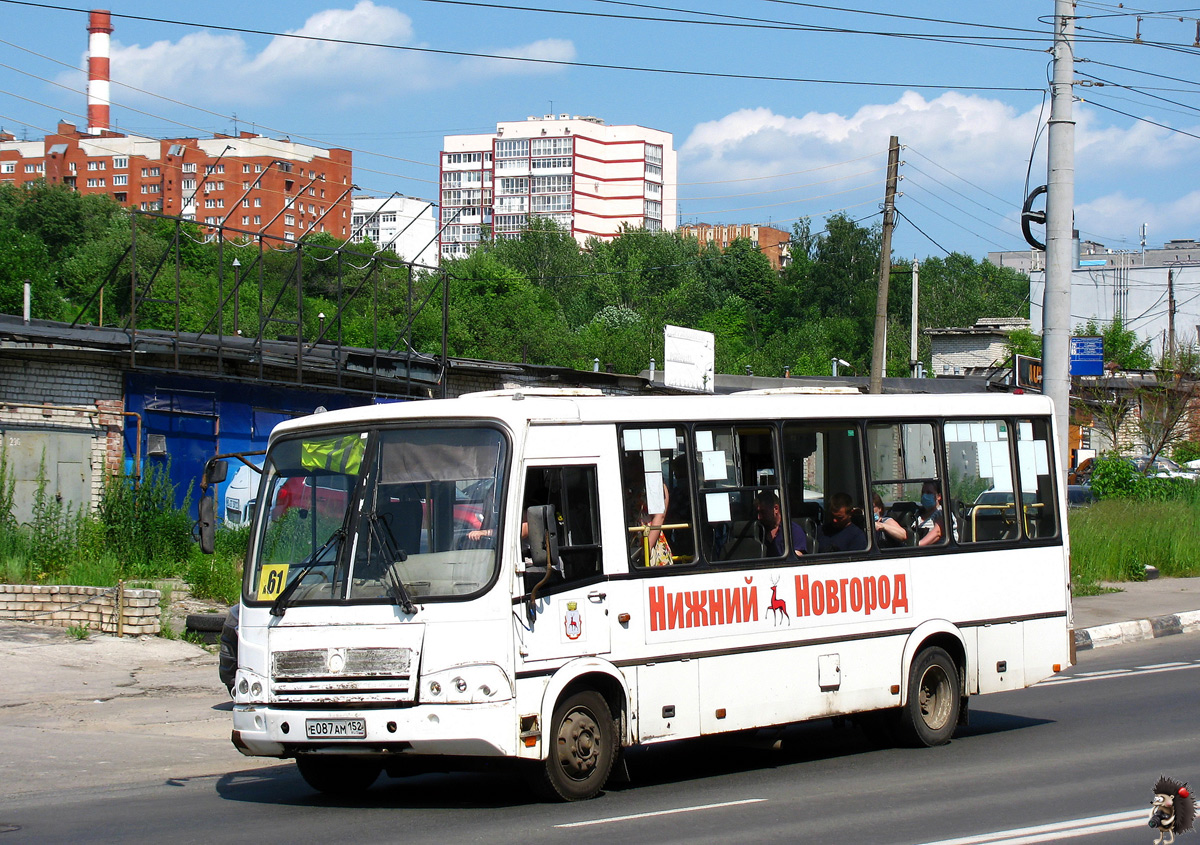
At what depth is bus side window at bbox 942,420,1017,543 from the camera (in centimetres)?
1060

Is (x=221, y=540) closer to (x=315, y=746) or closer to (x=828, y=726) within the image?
(x=828, y=726)

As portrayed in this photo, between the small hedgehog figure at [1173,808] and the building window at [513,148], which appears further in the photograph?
the building window at [513,148]

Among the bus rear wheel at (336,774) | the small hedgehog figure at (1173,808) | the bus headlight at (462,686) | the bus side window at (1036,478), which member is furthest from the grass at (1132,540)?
the small hedgehog figure at (1173,808)

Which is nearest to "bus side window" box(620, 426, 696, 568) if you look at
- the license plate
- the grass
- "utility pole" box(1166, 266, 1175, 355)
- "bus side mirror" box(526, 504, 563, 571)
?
"bus side mirror" box(526, 504, 563, 571)

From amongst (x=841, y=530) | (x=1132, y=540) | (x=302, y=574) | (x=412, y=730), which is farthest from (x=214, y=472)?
(x=1132, y=540)

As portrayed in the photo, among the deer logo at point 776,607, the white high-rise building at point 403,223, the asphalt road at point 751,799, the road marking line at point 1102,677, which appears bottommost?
the asphalt road at point 751,799

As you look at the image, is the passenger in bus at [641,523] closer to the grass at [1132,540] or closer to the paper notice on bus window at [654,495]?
the paper notice on bus window at [654,495]

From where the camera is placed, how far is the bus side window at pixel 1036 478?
11.1m

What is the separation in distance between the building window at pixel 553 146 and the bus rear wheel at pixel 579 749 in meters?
157

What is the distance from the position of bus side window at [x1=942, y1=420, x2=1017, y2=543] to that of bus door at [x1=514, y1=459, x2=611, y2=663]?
3733mm

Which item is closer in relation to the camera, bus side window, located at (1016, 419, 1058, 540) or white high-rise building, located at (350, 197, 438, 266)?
bus side window, located at (1016, 419, 1058, 540)

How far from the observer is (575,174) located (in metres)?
162

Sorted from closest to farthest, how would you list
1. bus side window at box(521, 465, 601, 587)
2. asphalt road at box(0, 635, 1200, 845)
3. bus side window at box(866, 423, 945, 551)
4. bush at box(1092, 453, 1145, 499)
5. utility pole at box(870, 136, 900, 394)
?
asphalt road at box(0, 635, 1200, 845), bus side window at box(521, 465, 601, 587), bus side window at box(866, 423, 945, 551), utility pole at box(870, 136, 900, 394), bush at box(1092, 453, 1145, 499)

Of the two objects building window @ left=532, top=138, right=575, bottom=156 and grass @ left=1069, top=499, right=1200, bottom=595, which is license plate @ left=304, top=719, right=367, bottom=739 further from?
building window @ left=532, top=138, right=575, bottom=156
